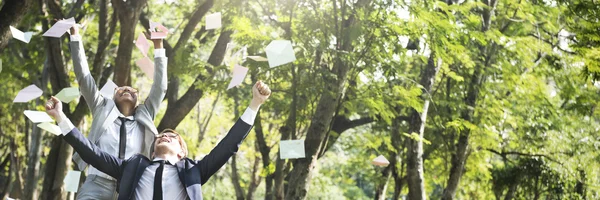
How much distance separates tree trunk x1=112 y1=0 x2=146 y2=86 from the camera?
9430 mm

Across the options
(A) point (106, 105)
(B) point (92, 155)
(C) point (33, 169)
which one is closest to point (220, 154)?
(B) point (92, 155)

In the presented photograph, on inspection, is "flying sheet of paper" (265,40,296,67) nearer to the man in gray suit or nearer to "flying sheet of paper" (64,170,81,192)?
the man in gray suit

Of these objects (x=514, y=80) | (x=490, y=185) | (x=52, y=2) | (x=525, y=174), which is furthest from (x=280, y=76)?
(x=490, y=185)

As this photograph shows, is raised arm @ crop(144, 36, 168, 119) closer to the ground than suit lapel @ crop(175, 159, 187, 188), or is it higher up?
higher up

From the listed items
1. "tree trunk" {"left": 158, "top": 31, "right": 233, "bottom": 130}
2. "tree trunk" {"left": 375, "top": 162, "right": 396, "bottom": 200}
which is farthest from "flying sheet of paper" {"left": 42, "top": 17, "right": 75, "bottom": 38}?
"tree trunk" {"left": 375, "top": 162, "right": 396, "bottom": 200}

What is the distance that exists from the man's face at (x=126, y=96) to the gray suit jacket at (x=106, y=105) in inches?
1.7

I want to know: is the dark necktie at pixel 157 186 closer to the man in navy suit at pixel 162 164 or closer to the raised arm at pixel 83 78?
the man in navy suit at pixel 162 164

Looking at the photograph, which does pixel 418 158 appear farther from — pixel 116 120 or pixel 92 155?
pixel 92 155

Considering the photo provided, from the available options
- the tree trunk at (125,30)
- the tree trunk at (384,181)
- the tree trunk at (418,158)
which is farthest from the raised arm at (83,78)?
the tree trunk at (384,181)

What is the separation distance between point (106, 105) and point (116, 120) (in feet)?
0.43

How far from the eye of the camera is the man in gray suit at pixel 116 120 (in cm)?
481

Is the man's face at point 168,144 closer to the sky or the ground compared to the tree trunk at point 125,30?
closer to the ground

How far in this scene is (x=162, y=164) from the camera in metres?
4.12

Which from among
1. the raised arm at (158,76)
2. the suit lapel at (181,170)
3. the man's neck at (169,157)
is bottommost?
the suit lapel at (181,170)
